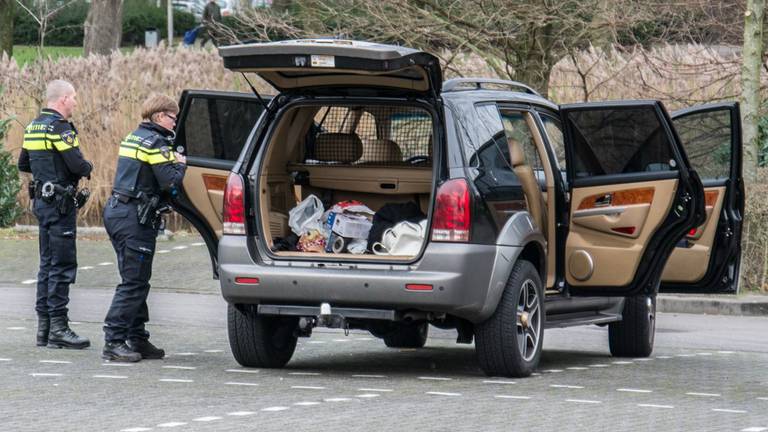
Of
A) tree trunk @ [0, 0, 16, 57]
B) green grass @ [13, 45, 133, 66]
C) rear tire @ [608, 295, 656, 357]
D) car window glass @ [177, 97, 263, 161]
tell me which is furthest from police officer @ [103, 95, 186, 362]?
tree trunk @ [0, 0, 16, 57]

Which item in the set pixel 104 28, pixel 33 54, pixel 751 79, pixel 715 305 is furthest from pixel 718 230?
pixel 33 54

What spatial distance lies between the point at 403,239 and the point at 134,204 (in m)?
1.85

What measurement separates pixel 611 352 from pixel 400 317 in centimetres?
286

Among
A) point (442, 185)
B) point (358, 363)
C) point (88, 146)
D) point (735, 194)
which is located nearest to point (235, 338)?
point (358, 363)

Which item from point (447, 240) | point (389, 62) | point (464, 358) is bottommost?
point (464, 358)

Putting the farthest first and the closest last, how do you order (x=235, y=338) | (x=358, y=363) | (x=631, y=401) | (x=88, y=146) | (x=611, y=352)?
(x=88, y=146) < (x=611, y=352) < (x=358, y=363) < (x=235, y=338) < (x=631, y=401)

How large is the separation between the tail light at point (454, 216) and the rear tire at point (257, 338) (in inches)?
53.3

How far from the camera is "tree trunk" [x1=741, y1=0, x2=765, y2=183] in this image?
16.3 metres

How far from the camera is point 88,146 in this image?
21219mm

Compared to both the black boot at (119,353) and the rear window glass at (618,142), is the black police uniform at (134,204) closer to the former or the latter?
the black boot at (119,353)

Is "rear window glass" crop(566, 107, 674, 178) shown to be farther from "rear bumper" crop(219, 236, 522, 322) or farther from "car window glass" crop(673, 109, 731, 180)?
"rear bumper" crop(219, 236, 522, 322)

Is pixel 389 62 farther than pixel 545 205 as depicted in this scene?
No

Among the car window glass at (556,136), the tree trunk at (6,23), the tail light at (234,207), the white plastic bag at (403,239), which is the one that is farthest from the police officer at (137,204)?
the tree trunk at (6,23)

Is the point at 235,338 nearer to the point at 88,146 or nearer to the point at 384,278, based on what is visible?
the point at 384,278
